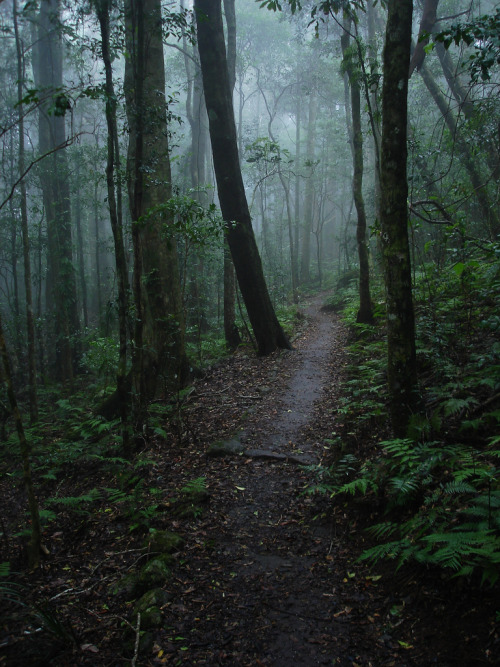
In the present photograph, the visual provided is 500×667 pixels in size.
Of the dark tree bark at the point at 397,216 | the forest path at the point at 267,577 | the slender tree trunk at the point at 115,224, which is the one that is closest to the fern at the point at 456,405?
the dark tree bark at the point at 397,216

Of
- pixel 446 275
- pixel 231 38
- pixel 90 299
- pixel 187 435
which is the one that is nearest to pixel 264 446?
pixel 187 435

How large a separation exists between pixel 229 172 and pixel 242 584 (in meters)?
9.11

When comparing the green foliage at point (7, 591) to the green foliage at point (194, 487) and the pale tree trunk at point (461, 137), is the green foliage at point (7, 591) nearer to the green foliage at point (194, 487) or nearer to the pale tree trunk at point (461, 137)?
the green foliage at point (194, 487)

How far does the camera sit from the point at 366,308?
459 inches

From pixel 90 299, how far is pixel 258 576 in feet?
104

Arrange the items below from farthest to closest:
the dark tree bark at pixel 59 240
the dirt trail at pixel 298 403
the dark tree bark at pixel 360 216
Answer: the dark tree bark at pixel 59 240, the dark tree bark at pixel 360 216, the dirt trail at pixel 298 403

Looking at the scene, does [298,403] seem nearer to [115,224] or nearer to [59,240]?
[115,224]

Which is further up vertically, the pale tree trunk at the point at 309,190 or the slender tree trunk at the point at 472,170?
the pale tree trunk at the point at 309,190

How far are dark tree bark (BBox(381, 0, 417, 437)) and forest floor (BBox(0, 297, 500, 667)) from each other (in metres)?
1.32

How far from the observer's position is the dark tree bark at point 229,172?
9766mm

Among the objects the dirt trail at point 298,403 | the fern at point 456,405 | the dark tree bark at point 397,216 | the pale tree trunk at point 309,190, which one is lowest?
the dirt trail at point 298,403

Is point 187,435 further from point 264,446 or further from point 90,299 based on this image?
point 90,299

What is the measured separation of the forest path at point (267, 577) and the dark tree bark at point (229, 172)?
477 centimetres

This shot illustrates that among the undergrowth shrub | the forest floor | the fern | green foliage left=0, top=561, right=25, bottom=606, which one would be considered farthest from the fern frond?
green foliage left=0, top=561, right=25, bottom=606
